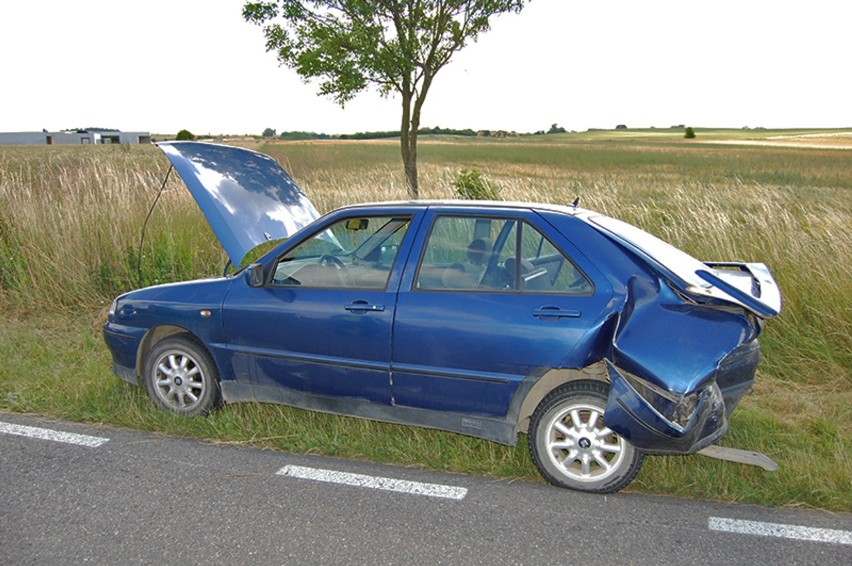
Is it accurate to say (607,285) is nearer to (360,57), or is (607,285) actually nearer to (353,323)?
(353,323)

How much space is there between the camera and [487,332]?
388 cm

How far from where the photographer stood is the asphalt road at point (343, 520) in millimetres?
3211

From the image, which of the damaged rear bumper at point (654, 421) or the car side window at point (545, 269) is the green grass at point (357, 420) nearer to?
the damaged rear bumper at point (654, 421)

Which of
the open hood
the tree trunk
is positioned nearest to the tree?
the tree trunk

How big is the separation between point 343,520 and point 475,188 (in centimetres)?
924

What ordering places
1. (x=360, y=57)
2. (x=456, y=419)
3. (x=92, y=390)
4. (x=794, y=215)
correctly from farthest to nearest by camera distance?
(x=360, y=57), (x=794, y=215), (x=92, y=390), (x=456, y=419)

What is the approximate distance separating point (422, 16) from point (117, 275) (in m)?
12.3

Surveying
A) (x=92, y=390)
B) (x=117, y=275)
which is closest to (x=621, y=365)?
(x=92, y=390)

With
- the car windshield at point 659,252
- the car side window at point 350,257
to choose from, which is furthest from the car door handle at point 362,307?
the car windshield at point 659,252

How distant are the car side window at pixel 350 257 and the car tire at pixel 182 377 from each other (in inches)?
33.8

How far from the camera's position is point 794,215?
339 inches

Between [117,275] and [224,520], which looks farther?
[117,275]

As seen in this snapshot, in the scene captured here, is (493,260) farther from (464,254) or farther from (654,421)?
(654,421)

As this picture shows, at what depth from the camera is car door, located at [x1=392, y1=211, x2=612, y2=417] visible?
3768mm
